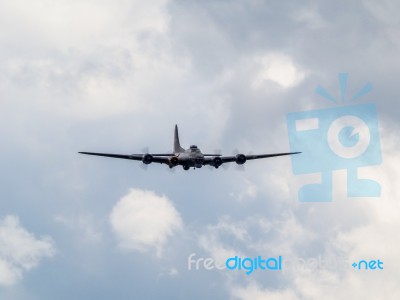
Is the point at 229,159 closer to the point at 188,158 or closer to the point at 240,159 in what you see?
the point at 240,159

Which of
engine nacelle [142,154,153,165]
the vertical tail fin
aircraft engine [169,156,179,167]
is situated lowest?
aircraft engine [169,156,179,167]

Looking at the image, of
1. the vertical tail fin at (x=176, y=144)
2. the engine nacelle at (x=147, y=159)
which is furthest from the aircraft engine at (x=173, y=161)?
the vertical tail fin at (x=176, y=144)

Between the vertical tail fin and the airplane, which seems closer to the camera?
the airplane

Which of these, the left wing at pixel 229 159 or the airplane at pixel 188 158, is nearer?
the airplane at pixel 188 158

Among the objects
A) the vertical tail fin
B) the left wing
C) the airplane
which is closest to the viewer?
the airplane

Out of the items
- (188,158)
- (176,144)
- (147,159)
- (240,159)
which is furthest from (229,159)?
(176,144)

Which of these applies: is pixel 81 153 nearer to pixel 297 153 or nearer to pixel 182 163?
pixel 182 163

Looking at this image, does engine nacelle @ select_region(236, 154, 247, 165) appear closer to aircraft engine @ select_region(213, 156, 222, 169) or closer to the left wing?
the left wing

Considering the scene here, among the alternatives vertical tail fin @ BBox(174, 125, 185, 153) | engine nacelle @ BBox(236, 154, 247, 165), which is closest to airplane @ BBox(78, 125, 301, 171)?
engine nacelle @ BBox(236, 154, 247, 165)

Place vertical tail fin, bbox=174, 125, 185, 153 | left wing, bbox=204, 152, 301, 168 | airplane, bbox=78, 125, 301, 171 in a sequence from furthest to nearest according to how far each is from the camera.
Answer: vertical tail fin, bbox=174, 125, 185, 153 → left wing, bbox=204, 152, 301, 168 → airplane, bbox=78, 125, 301, 171

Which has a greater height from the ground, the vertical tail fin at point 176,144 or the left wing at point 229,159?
the vertical tail fin at point 176,144

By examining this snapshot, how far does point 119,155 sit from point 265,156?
3256 cm

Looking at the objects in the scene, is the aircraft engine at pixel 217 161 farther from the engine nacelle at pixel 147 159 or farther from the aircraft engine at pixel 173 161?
the engine nacelle at pixel 147 159

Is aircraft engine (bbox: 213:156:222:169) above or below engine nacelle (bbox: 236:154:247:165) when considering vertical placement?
below
